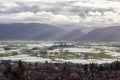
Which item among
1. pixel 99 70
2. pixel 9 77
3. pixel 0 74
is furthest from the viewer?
pixel 99 70

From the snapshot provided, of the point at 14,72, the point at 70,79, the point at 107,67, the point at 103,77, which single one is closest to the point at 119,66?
the point at 107,67

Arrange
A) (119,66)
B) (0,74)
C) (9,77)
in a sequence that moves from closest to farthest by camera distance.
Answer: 1. (9,77)
2. (0,74)
3. (119,66)

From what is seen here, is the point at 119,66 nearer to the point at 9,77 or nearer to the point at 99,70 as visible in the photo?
the point at 99,70

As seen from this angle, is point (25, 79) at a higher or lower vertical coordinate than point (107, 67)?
higher

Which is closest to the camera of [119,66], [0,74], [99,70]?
[0,74]

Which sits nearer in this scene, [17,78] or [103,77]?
→ [17,78]

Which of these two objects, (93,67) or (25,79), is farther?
(93,67)

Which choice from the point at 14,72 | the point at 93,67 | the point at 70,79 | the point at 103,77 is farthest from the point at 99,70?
the point at 14,72

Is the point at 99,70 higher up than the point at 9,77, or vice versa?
the point at 9,77

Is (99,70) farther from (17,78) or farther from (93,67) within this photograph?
(17,78)
